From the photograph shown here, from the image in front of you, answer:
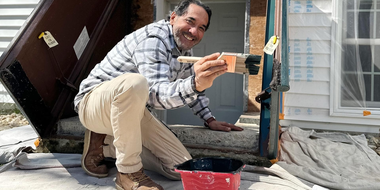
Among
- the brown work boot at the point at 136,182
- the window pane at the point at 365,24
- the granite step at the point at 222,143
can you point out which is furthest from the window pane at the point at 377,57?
the brown work boot at the point at 136,182

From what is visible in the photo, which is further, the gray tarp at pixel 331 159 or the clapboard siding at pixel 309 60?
the clapboard siding at pixel 309 60

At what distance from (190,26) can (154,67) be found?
48 cm

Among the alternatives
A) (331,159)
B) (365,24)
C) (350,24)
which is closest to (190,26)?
(331,159)

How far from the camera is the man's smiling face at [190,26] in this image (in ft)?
7.67

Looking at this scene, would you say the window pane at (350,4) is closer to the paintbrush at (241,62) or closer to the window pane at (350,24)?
the window pane at (350,24)

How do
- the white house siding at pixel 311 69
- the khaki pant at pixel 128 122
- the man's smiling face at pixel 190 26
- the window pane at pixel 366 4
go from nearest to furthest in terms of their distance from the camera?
the khaki pant at pixel 128 122 → the man's smiling face at pixel 190 26 → the window pane at pixel 366 4 → the white house siding at pixel 311 69

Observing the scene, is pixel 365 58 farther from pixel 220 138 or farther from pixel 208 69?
pixel 208 69

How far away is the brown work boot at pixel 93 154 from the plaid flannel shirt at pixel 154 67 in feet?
0.90

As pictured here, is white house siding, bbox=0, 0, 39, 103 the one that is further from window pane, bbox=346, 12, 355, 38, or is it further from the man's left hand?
window pane, bbox=346, 12, 355, 38

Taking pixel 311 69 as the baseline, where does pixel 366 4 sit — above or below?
above

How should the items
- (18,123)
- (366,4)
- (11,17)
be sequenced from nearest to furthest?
(366,4), (18,123), (11,17)

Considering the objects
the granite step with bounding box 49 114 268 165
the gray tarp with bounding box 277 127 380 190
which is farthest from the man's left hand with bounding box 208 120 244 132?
the gray tarp with bounding box 277 127 380 190

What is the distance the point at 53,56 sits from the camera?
3.07m

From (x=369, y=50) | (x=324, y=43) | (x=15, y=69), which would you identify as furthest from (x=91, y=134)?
(x=369, y=50)
